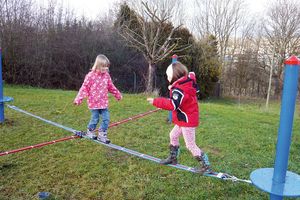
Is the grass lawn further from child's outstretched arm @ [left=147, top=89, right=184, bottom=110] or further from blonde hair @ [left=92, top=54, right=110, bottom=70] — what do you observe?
blonde hair @ [left=92, top=54, right=110, bottom=70]

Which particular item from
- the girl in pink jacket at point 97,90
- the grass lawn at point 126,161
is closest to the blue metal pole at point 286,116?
the grass lawn at point 126,161

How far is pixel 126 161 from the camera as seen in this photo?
15.2 feet

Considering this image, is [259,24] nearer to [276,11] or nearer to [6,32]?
[276,11]

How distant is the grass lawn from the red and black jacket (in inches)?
40.5

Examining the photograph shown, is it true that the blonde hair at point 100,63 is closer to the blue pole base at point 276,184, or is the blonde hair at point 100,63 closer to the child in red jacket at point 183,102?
the child in red jacket at point 183,102

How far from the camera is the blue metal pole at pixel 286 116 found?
7.98 ft

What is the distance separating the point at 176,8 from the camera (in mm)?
14586

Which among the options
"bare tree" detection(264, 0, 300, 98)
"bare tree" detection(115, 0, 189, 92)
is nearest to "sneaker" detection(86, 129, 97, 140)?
"bare tree" detection(115, 0, 189, 92)

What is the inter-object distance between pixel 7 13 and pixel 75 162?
12421mm

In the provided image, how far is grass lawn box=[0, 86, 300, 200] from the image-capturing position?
3648 mm

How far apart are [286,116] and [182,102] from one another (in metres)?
1.12

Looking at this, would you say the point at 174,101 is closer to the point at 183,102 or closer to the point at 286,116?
the point at 183,102

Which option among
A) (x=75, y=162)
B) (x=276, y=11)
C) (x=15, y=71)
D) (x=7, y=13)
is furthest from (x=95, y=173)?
(x=276, y=11)

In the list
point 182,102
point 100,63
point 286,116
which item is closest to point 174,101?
point 182,102
